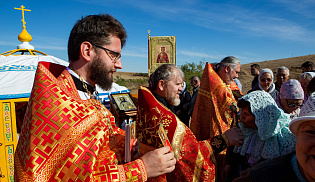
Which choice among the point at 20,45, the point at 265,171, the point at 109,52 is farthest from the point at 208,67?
the point at 20,45

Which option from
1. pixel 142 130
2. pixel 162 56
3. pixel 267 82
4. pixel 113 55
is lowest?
pixel 142 130

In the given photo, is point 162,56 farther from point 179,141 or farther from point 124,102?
point 179,141

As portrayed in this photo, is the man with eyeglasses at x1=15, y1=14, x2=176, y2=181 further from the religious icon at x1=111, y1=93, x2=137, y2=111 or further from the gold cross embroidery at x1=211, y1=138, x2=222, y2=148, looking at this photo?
the religious icon at x1=111, y1=93, x2=137, y2=111

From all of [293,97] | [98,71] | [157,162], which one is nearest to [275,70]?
[293,97]

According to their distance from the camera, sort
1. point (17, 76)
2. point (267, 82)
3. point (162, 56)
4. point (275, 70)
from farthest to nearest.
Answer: point (275, 70) < point (162, 56) < point (17, 76) < point (267, 82)

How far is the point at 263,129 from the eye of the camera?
7.20 feet

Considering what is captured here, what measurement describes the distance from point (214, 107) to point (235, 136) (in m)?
0.97

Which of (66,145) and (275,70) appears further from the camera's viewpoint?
(275,70)

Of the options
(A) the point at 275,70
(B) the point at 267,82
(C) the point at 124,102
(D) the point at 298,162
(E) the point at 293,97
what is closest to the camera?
(D) the point at 298,162

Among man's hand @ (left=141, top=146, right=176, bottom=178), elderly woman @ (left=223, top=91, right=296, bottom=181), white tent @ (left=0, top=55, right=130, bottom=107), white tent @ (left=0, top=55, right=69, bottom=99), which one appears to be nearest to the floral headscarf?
elderly woman @ (left=223, top=91, right=296, bottom=181)

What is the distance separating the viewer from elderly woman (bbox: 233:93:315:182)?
1.11 metres

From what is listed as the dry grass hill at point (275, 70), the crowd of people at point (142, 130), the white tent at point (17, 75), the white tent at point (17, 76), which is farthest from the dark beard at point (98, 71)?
the dry grass hill at point (275, 70)

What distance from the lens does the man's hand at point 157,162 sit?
5.08 ft

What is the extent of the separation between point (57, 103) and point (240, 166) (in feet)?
7.68
